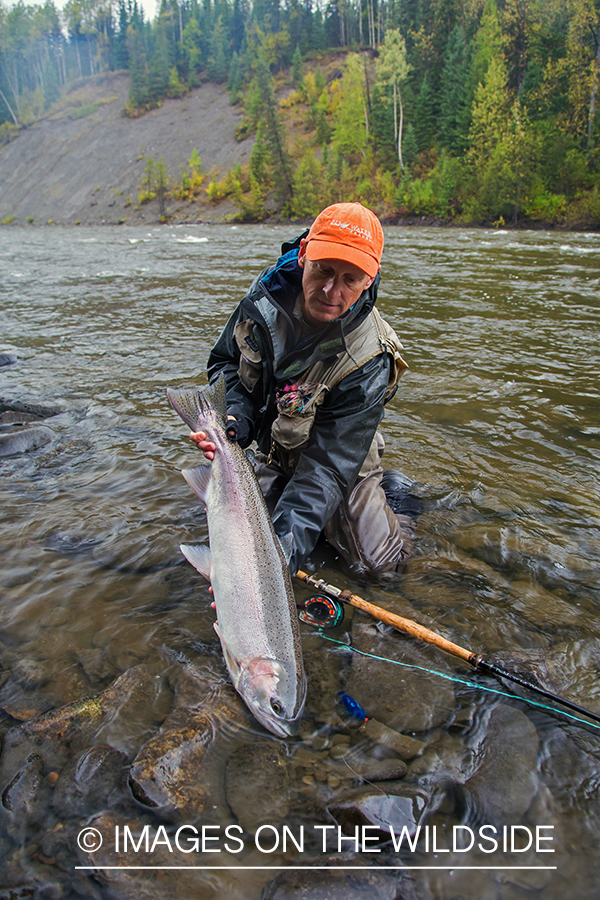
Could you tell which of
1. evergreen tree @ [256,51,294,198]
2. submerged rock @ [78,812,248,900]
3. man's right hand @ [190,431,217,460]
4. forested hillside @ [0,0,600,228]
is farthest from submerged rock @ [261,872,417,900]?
evergreen tree @ [256,51,294,198]

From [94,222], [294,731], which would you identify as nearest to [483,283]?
[294,731]

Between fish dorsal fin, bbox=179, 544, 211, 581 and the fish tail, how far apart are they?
0.68 meters

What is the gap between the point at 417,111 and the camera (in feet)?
164

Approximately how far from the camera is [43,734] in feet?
7.38

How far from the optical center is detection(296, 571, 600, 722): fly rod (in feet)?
7.79

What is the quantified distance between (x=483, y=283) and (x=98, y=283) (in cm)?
995

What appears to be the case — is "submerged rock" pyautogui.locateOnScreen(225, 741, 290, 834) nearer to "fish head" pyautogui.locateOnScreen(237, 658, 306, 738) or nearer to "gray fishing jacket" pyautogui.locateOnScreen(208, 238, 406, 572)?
"fish head" pyautogui.locateOnScreen(237, 658, 306, 738)

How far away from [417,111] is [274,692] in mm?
58842

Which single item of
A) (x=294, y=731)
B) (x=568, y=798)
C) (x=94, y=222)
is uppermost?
(x=94, y=222)

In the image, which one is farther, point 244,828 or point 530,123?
point 530,123

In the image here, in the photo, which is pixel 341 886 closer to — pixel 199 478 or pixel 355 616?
pixel 355 616

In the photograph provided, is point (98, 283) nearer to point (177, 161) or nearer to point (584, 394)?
point (584, 394)

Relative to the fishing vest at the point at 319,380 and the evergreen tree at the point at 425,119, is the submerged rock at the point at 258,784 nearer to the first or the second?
the fishing vest at the point at 319,380

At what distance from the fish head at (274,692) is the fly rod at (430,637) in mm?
822
